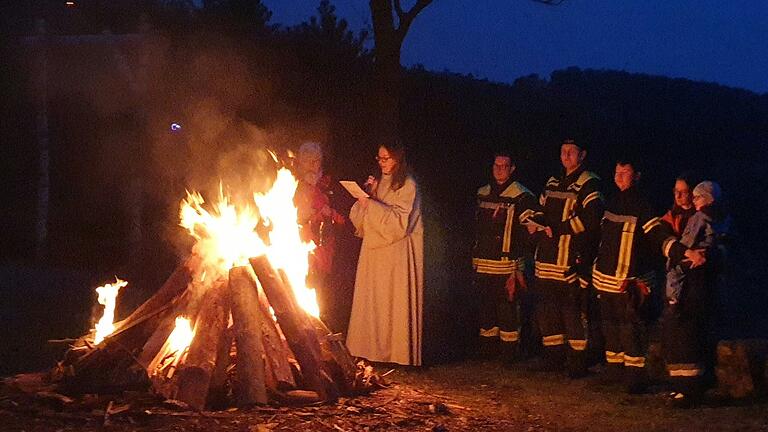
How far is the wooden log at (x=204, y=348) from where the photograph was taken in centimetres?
669

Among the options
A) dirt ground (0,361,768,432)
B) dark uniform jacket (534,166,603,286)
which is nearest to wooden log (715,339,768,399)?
dirt ground (0,361,768,432)

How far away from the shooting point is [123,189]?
47.0 ft

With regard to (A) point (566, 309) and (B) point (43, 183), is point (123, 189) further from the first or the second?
(A) point (566, 309)

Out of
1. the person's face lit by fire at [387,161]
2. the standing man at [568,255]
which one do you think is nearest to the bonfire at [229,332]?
the person's face lit by fire at [387,161]

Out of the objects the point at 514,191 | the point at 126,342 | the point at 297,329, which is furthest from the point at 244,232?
the point at 514,191

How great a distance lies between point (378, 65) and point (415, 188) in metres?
4.25

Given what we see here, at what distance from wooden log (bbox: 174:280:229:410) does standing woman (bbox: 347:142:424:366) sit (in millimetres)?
1787

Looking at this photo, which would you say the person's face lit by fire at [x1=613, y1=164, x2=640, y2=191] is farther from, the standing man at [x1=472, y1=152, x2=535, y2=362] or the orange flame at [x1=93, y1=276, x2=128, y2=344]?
the orange flame at [x1=93, y1=276, x2=128, y2=344]

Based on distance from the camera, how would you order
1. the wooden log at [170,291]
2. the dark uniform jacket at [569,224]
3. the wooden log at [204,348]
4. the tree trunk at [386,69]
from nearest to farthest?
the wooden log at [204,348] < the wooden log at [170,291] < the dark uniform jacket at [569,224] < the tree trunk at [386,69]

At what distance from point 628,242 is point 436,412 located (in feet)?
7.62

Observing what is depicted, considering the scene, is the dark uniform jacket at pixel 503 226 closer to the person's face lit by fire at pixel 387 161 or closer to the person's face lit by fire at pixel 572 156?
the person's face lit by fire at pixel 572 156

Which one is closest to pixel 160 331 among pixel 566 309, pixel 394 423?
pixel 394 423

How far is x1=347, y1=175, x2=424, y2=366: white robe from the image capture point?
344 inches

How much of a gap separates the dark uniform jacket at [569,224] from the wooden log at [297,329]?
2.52 m
